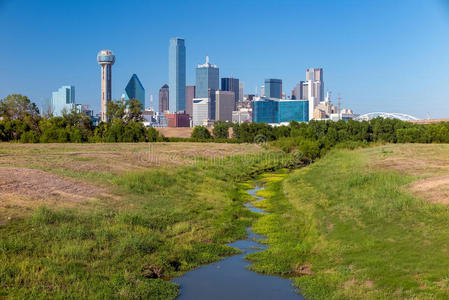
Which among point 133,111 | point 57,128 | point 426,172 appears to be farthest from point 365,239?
point 133,111

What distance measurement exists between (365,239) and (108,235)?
36.6ft

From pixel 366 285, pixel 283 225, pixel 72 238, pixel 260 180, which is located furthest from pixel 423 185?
pixel 260 180

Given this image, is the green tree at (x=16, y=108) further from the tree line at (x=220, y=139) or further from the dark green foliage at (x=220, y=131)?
the dark green foliage at (x=220, y=131)

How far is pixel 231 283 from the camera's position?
55.8ft

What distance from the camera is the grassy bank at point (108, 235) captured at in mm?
14938

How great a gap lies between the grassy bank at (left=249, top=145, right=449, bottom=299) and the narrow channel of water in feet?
2.06

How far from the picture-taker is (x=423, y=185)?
24875mm

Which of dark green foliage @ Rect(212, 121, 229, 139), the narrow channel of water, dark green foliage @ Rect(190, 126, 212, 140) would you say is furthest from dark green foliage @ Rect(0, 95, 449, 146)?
the narrow channel of water

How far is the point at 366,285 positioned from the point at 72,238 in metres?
11.8

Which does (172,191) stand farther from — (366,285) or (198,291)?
(366,285)

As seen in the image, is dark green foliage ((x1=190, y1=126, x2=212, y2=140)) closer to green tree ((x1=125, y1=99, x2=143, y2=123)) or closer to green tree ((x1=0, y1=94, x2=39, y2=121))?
green tree ((x1=125, y1=99, x2=143, y2=123))

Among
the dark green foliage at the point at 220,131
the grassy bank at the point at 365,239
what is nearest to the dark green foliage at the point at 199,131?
the dark green foliage at the point at 220,131

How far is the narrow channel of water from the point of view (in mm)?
15906

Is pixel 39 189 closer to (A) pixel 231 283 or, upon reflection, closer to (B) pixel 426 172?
(A) pixel 231 283
